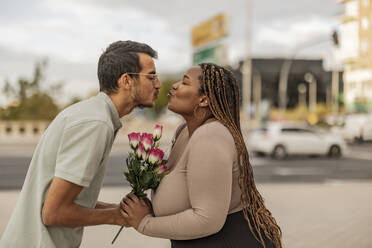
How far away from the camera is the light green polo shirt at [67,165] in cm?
166

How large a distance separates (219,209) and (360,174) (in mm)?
A: 13623

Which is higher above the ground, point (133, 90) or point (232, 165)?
point (133, 90)

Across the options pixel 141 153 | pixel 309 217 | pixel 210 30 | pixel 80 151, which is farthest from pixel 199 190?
pixel 210 30

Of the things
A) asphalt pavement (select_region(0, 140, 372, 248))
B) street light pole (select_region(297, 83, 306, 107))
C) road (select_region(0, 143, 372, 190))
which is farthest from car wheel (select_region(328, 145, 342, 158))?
street light pole (select_region(297, 83, 306, 107))

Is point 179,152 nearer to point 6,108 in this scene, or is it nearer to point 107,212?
point 107,212

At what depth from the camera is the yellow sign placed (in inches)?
953

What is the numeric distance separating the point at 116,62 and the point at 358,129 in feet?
96.6

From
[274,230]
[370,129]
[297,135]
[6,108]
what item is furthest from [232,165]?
[6,108]

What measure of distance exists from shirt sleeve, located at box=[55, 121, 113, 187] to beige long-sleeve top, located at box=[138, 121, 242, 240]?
0.32m

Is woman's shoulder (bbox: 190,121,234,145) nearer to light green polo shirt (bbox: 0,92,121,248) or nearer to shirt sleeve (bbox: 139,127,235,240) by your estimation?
shirt sleeve (bbox: 139,127,235,240)

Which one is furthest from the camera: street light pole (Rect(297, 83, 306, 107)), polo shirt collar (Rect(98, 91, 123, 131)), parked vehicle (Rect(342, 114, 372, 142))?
street light pole (Rect(297, 83, 306, 107))

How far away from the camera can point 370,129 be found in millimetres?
28078

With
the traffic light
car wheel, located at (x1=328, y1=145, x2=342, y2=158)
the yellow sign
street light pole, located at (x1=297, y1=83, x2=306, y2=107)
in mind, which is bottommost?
car wheel, located at (x1=328, y1=145, x2=342, y2=158)

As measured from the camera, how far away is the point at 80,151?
5.44 ft
